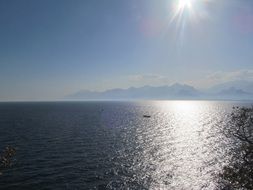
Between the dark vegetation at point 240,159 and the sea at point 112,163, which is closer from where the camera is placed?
the dark vegetation at point 240,159

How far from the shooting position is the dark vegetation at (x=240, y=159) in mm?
29922

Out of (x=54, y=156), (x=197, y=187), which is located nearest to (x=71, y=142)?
(x=54, y=156)

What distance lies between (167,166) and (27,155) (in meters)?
45.3

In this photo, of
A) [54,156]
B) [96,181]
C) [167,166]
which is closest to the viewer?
[96,181]

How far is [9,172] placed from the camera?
67.9 metres

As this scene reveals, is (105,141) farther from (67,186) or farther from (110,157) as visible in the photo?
(67,186)

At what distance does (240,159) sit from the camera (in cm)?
8594

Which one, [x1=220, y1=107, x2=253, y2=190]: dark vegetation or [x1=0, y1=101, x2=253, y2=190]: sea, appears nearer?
[x1=220, y1=107, x2=253, y2=190]: dark vegetation

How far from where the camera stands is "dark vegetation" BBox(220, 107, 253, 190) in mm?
29922

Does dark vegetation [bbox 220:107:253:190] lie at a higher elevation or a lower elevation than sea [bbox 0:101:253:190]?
higher

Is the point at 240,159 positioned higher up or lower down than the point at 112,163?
Answer: higher up

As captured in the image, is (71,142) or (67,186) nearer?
(67,186)

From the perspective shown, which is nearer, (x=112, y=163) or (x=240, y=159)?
(x=112, y=163)

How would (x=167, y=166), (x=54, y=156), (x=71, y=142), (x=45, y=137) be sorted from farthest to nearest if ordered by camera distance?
(x=45, y=137)
(x=71, y=142)
(x=54, y=156)
(x=167, y=166)
